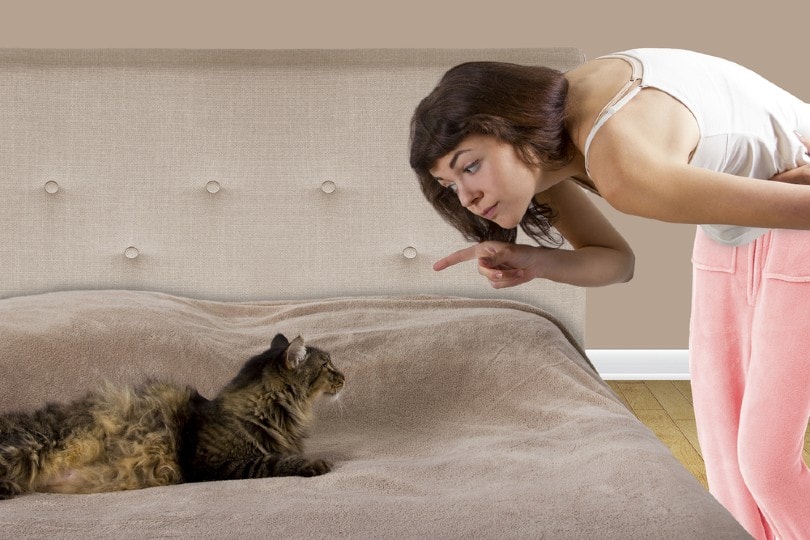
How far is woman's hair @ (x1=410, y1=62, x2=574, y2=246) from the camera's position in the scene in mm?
1490

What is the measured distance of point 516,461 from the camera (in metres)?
1.43

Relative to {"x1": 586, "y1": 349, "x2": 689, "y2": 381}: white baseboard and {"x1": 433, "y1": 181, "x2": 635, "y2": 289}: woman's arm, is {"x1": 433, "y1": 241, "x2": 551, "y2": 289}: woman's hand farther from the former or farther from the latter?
{"x1": 586, "y1": 349, "x2": 689, "y2": 381}: white baseboard

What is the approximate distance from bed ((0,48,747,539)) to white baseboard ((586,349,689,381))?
46.1 inches

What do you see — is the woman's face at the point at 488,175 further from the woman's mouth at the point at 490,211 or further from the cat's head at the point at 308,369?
the cat's head at the point at 308,369

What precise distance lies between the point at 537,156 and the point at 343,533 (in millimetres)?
714

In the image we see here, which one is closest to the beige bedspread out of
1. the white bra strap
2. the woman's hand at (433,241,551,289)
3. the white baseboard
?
the woman's hand at (433,241,551,289)

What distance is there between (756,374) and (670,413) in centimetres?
160

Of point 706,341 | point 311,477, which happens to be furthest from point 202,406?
point 706,341

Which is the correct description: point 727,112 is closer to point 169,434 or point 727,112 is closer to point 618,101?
point 618,101

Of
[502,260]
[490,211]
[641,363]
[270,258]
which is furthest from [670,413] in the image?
Result: [490,211]

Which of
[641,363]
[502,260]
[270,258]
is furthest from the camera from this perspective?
[641,363]

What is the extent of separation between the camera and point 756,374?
1.62 metres

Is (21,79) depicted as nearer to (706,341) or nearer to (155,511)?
(155,511)

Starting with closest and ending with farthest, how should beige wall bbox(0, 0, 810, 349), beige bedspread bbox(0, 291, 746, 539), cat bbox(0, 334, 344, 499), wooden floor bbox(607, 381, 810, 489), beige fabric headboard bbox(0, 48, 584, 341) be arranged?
1. beige bedspread bbox(0, 291, 746, 539)
2. cat bbox(0, 334, 344, 499)
3. beige fabric headboard bbox(0, 48, 584, 341)
4. wooden floor bbox(607, 381, 810, 489)
5. beige wall bbox(0, 0, 810, 349)
